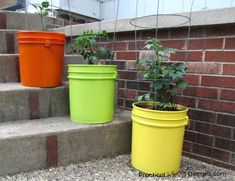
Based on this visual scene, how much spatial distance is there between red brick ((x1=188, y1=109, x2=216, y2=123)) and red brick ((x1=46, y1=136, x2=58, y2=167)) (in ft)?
2.81

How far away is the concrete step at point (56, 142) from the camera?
4.58 ft

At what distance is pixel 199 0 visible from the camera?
7.48ft

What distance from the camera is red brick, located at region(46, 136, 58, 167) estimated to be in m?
1.47

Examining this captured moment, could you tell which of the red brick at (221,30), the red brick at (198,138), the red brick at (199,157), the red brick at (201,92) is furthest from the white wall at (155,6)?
the red brick at (199,157)

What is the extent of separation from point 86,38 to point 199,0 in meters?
1.12

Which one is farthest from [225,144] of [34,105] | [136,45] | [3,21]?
[3,21]

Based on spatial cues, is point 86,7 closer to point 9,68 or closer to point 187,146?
point 9,68

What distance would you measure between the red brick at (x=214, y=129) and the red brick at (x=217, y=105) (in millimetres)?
101

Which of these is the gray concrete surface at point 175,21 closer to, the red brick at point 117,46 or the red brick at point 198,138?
the red brick at point 117,46

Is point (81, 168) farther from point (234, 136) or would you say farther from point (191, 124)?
point (234, 136)

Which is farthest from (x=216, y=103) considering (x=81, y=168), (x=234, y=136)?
(x=81, y=168)

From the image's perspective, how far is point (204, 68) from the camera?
5.36 feet

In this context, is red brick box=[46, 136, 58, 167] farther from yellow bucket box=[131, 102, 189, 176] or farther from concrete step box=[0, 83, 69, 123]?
yellow bucket box=[131, 102, 189, 176]

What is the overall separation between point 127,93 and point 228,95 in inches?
31.2
